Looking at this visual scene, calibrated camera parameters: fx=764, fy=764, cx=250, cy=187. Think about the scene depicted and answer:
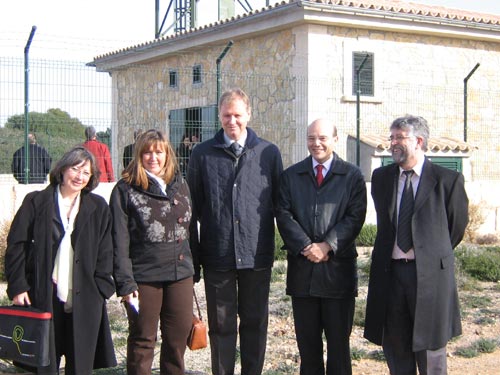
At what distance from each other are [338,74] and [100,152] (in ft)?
19.6

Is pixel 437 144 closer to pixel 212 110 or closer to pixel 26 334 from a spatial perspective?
pixel 212 110

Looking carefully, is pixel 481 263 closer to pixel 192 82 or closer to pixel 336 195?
pixel 336 195

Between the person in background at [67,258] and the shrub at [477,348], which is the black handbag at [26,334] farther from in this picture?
the shrub at [477,348]

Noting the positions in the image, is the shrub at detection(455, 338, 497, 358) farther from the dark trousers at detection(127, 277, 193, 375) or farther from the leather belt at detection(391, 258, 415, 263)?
the dark trousers at detection(127, 277, 193, 375)

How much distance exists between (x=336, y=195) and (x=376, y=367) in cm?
168

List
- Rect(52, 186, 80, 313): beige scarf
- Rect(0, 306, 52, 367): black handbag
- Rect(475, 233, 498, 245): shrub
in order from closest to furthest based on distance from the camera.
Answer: Rect(0, 306, 52, 367): black handbag
Rect(52, 186, 80, 313): beige scarf
Rect(475, 233, 498, 245): shrub

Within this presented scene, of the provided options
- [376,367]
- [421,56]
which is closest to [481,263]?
[376,367]

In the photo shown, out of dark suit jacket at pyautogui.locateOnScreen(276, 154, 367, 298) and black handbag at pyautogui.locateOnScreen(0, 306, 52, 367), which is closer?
black handbag at pyautogui.locateOnScreen(0, 306, 52, 367)

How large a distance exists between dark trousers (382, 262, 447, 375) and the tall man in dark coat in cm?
28

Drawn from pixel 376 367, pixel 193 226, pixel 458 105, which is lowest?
pixel 376 367

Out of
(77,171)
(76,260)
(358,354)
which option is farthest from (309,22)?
(76,260)

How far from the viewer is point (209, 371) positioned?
5.75 m

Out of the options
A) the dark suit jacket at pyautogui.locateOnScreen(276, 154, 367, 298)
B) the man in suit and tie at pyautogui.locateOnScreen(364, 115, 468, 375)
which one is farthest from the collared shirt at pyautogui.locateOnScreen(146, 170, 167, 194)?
the man in suit and tie at pyautogui.locateOnScreen(364, 115, 468, 375)

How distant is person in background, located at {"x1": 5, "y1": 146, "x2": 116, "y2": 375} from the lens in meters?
4.38
